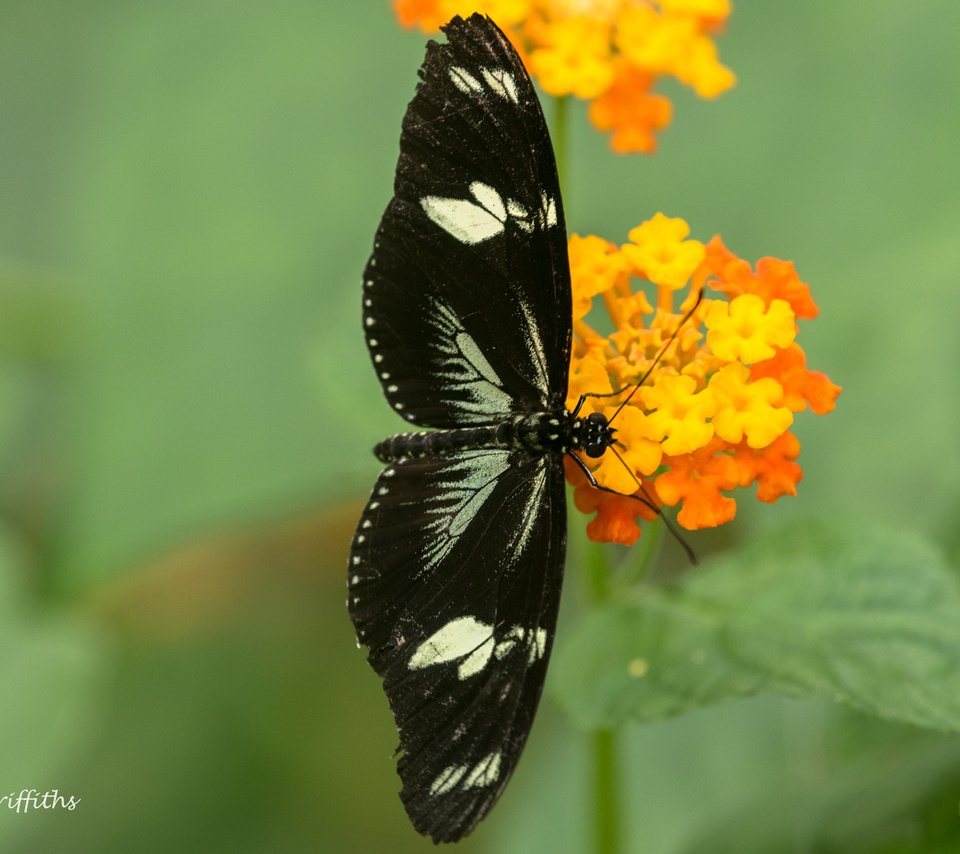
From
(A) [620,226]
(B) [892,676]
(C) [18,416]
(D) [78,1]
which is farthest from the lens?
(D) [78,1]

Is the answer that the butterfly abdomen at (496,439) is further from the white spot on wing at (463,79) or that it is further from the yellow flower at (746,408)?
the white spot on wing at (463,79)

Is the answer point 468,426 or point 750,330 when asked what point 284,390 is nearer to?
point 468,426

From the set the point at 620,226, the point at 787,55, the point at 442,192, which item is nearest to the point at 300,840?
the point at 620,226

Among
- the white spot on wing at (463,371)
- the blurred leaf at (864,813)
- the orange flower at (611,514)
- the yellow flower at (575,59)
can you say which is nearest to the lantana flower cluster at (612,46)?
the yellow flower at (575,59)

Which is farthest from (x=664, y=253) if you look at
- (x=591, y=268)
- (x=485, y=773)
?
(x=485, y=773)

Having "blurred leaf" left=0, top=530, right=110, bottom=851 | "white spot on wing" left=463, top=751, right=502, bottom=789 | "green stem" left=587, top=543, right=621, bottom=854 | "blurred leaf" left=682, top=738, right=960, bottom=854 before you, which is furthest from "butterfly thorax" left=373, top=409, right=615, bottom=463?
"blurred leaf" left=0, top=530, right=110, bottom=851

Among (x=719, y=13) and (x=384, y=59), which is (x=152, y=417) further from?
(x=719, y=13)
